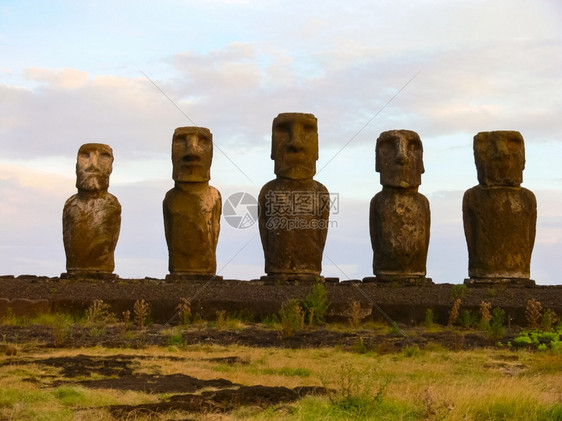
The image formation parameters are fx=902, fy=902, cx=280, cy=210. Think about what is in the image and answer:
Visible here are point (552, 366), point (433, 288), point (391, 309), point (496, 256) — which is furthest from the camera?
point (496, 256)

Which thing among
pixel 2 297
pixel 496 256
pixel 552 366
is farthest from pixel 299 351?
pixel 496 256

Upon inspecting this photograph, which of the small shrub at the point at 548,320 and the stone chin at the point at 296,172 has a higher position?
the stone chin at the point at 296,172

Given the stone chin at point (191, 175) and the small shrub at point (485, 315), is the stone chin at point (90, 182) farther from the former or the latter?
the small shrub at point (485, 315)

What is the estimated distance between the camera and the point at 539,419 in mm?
6562

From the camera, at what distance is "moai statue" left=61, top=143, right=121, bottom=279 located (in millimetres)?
18141

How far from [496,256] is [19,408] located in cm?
1224

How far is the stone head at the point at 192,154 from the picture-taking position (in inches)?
695

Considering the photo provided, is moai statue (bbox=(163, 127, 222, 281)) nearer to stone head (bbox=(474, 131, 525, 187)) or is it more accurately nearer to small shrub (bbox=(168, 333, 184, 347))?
stone head (bbox=(474, 131, 525, 187))

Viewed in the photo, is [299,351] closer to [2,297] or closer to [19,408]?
[19,408]

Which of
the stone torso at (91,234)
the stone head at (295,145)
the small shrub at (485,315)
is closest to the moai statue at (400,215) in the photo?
the stone head at (295,145)

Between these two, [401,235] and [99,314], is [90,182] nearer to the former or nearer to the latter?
[99,314]

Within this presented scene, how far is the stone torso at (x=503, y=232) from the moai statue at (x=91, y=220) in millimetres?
7231

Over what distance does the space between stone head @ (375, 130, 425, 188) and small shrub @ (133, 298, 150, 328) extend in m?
6.07

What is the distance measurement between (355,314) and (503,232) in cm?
566
